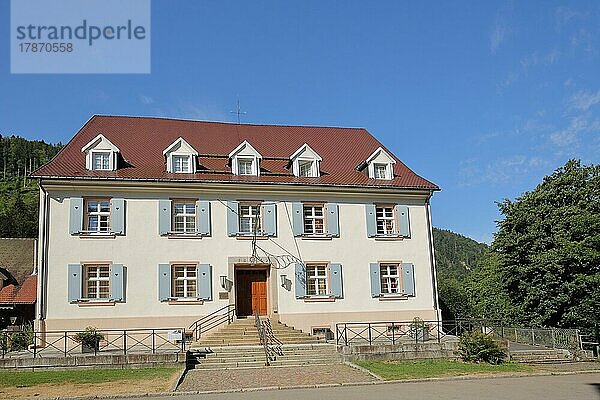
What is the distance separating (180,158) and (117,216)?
387cm

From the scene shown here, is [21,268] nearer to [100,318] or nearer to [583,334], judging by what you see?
[100,318]

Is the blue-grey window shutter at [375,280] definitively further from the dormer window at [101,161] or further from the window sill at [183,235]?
the dormer window at [101,161]

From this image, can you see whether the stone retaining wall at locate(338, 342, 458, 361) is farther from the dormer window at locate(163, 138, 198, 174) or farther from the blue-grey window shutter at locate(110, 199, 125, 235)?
the dormer window at locate(163, 138, 198, 174)

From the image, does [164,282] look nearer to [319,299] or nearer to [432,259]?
[319,299]

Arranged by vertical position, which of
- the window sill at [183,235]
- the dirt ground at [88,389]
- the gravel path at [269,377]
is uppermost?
the window sill at [183,235]

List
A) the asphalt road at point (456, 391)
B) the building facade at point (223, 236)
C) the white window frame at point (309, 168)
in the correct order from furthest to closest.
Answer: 1. the white window frame at point (309, 168)
2. the building facade at point (223, 236)
3. the asphalt road at point (456, 391)

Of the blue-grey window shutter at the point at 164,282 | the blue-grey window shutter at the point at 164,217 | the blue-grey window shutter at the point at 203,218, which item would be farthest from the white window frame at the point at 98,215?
the blue-grey window shutter at the point at 203,218

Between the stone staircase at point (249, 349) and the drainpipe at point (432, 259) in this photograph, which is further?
the drainpipe at point (432, 259)

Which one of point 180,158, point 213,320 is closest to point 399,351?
point 213,320

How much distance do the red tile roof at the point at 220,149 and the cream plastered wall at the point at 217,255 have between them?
28.7 inches

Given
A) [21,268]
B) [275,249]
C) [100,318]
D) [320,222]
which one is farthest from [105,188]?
[21,268]

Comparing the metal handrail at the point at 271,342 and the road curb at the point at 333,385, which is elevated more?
the metal handrail at the point at 271,342

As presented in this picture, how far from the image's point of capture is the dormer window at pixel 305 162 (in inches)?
1120

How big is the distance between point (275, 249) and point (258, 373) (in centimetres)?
831
